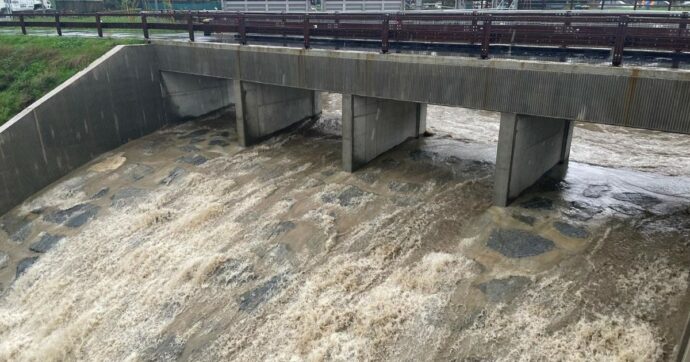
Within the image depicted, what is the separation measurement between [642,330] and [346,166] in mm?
8620

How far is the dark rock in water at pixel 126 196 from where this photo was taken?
14602mm

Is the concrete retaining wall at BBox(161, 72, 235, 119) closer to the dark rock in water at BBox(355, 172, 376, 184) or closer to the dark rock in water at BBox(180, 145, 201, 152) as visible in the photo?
the dark rock in water at BBox(180, 145, 201, 152)

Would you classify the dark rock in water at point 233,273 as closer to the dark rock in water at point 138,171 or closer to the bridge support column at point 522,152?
the bridge support column at point 522,152

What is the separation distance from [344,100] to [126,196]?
7.31m

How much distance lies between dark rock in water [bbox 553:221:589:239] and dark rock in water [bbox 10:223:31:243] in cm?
1430

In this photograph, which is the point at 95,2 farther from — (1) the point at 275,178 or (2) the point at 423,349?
(2) the point at 423,349

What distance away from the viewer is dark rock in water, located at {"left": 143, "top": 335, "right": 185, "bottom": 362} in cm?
923

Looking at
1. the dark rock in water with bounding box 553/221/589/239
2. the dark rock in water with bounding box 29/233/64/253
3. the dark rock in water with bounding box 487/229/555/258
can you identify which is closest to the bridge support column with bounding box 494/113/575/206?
the dark rock in water with bounding box 487/229/555/258

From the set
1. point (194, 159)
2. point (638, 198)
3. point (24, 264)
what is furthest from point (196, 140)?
point (638, 198)

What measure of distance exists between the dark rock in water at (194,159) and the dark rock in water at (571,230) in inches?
441

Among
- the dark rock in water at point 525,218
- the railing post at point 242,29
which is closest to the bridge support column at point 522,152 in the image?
the dark rock in water at point 525,218

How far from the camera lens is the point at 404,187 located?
1302 cm

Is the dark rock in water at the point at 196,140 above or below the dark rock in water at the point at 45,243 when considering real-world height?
above

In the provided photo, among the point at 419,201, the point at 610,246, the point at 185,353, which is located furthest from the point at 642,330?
the point at 185,353
